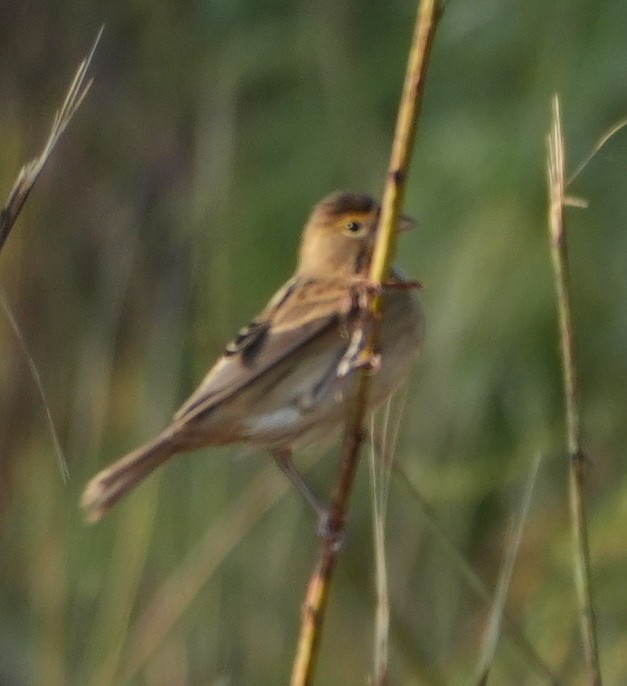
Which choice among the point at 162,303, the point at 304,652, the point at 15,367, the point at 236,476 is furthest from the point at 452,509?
the point at 304,652

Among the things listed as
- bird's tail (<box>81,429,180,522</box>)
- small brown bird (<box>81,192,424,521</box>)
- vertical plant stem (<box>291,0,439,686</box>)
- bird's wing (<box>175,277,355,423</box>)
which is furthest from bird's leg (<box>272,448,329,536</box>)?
vertical plant stem (<box>291,0,439,686</box>)

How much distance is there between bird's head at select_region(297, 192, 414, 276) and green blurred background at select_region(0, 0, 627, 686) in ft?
0.68

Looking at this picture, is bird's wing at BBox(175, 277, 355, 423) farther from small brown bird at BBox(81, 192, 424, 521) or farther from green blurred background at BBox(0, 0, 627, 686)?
green blurred background at BBox(0, 0, 627, 686)

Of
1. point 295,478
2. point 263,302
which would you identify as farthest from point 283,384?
point 263,302

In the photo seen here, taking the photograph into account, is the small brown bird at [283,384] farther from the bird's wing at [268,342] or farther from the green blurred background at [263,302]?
the green blurred background at [263,302]

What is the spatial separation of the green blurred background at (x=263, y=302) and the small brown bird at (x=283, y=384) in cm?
18

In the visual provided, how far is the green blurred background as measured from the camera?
3.45 metres

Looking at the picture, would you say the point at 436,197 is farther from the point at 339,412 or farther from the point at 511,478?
the point at 339,412

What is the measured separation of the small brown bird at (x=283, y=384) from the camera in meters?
2.97

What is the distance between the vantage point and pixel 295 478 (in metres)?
3.36

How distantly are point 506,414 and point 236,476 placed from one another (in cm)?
75

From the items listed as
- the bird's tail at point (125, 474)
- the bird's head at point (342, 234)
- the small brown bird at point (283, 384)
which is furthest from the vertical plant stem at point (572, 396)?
the bird's head at point (342, 234)

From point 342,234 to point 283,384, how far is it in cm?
56

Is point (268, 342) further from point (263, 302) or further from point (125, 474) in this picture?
point (263, 302)
